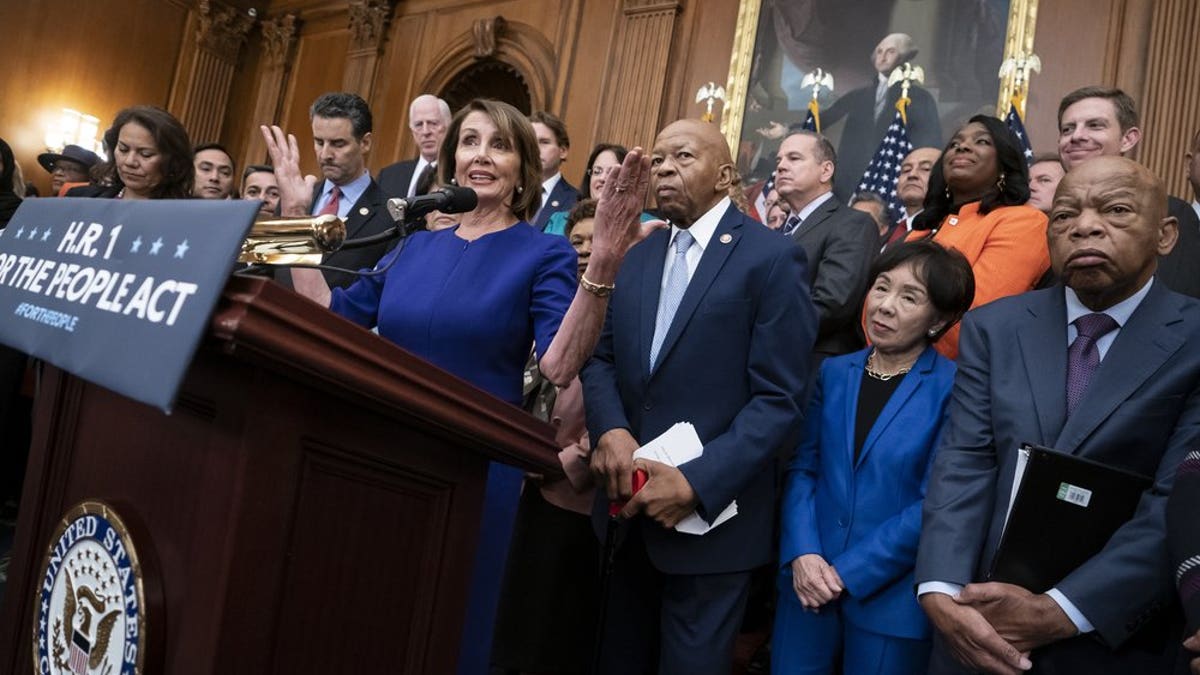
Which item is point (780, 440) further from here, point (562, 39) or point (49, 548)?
point (562, 39)

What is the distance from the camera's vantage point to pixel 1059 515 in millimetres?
1710

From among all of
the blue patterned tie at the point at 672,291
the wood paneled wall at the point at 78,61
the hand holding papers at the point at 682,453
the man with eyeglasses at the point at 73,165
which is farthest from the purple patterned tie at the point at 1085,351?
the wood paneled wall at the point at 78,61

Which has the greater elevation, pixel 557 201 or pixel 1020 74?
pixel 1020 74

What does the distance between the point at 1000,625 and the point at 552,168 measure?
320cm

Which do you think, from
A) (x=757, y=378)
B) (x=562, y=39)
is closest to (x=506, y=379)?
(x=757, y=378)

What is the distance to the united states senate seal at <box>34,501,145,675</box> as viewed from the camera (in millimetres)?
1021

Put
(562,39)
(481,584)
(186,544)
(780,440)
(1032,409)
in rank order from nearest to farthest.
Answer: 1. (186,544)
2. (481,584)
3. (1032,409)
4. (780,440)
5. (562,39)

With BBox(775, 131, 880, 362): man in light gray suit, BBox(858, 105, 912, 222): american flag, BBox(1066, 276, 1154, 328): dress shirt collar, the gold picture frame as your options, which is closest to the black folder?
BBox(1066, 276, 1154, 328): dress shirt collar

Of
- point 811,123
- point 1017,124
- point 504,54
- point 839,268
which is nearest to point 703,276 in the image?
point 839,268

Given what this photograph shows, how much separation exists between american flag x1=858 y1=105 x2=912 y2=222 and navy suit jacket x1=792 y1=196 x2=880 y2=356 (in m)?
2.77

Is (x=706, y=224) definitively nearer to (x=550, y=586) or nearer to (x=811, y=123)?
(x=550, y=586)

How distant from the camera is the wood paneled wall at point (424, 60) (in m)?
5.54

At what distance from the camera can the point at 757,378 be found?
6.97 ft

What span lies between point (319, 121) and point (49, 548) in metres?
2.97
